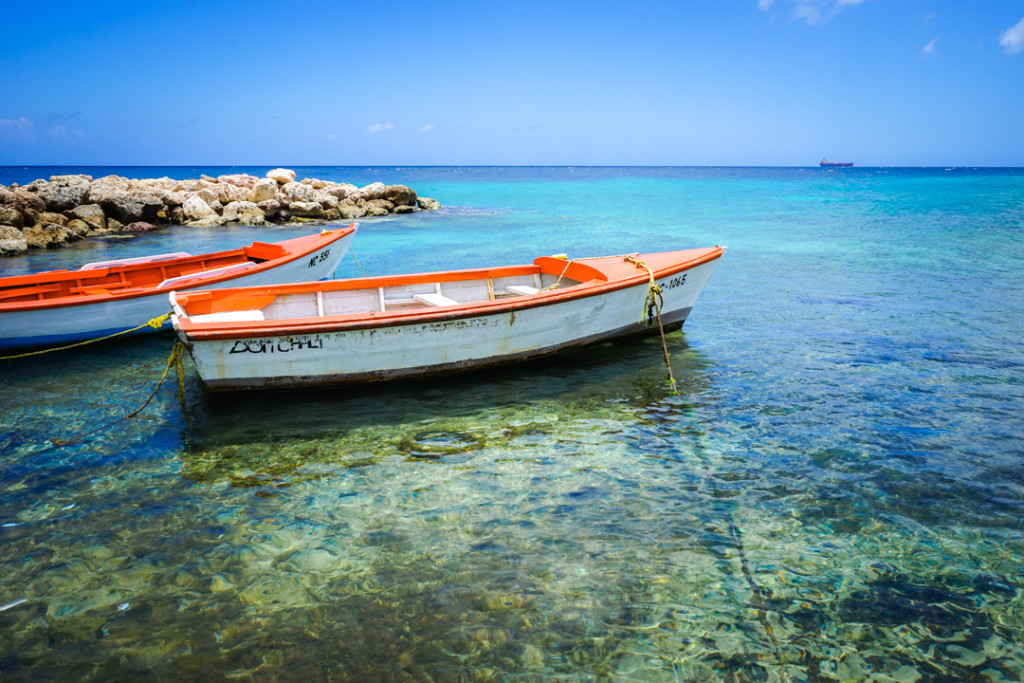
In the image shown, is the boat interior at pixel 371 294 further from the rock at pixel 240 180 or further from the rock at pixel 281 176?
the rock at pixel 240 180

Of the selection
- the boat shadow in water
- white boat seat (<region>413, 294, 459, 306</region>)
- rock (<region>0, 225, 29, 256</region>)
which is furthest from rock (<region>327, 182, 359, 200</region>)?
the boat shadow in water

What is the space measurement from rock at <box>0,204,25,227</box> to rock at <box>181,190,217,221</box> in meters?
7.85

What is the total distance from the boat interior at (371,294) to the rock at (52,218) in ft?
69.7

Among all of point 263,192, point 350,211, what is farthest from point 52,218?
point 350,211

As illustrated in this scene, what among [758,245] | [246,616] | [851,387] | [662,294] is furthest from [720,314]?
[758,245]

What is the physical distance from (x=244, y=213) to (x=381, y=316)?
26.3 meters

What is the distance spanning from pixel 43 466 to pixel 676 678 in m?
6.35

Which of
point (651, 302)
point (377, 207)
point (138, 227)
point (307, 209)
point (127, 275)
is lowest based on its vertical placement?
point (138, 227)

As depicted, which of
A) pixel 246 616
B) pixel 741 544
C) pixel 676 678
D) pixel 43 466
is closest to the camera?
pixel 676 678

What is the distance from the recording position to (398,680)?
356 centimetres

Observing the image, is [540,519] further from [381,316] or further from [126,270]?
[126,270]

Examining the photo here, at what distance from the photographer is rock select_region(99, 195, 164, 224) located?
27031mm

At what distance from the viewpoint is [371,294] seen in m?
9.35

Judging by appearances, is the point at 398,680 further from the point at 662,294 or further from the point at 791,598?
the point at 662,294
